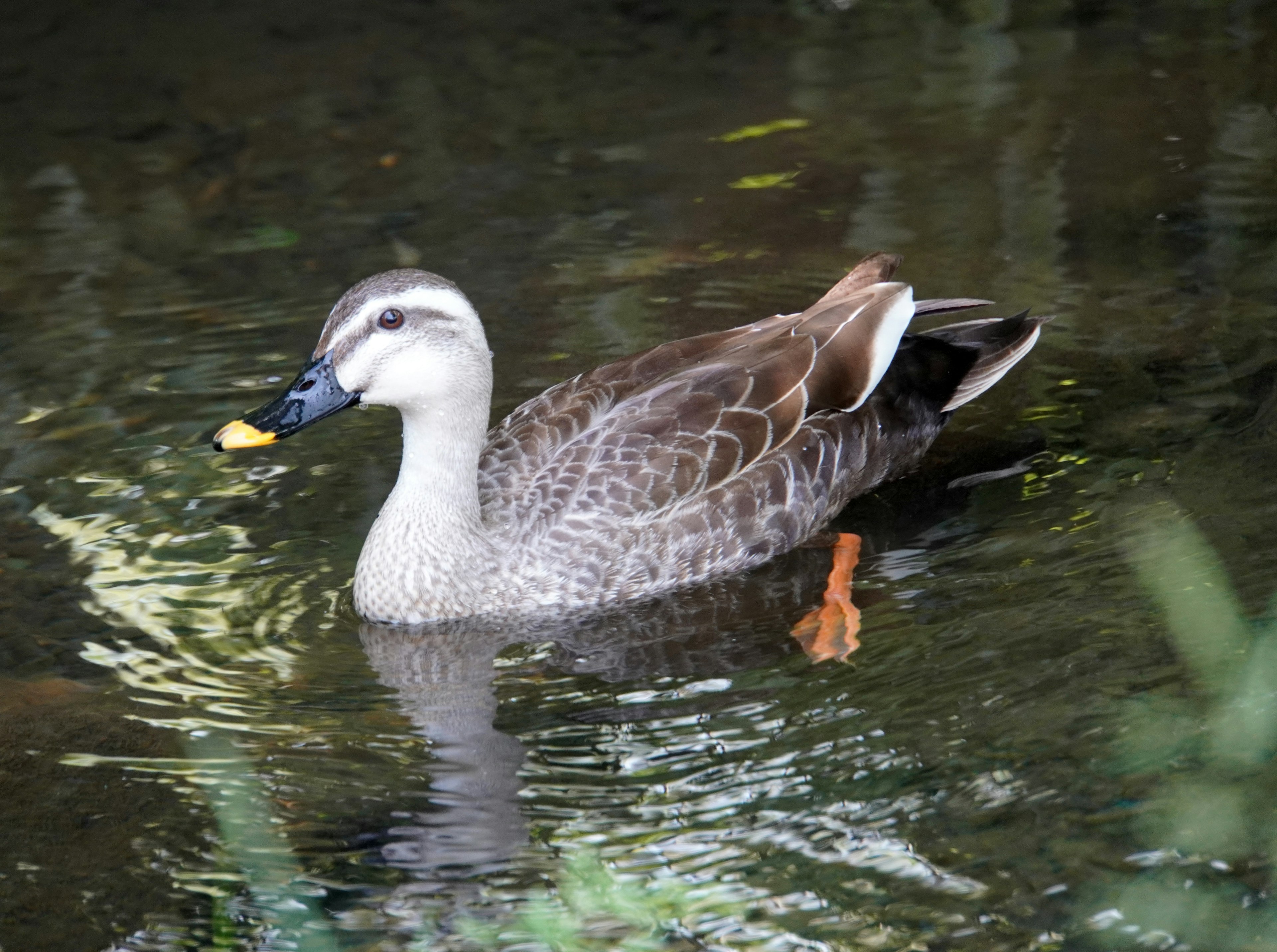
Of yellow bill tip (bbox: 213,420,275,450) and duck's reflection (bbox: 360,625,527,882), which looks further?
yellow bill tip (bbox: 213,420,275,450)

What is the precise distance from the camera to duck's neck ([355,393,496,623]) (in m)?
5.97

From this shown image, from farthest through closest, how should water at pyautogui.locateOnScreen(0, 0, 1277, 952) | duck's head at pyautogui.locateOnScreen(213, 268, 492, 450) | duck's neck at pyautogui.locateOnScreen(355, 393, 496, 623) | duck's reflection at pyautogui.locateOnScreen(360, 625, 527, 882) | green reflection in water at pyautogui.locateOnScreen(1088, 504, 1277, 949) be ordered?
1. duck's neck at pyautogui.locateOnScreen(355, 393, 496, 623)
2. duck's head at pyautogui.locateOnScreen(213, 268, 492, 450)
3. duck's reflection at pyautogui.locateOnScreen(360, 625, 527, 882)
4. water at pyautogui.locateOnScreen(0, 0, 1277, 952)
5. green reflection in water at pyautogui.locateOnScreen(1088, 504, 1277, 949)

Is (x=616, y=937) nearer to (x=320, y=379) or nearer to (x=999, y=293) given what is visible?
(x=320, y=379)

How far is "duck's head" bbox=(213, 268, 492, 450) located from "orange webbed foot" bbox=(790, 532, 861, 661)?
1584mm

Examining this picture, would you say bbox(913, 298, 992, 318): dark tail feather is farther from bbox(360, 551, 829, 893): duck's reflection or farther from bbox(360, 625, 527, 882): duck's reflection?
bbox(360, 625, 527, 882): duck's reflection

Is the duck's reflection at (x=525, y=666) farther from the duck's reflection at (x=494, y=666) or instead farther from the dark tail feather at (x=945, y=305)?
the dark tail feather at (x=945, y=305)

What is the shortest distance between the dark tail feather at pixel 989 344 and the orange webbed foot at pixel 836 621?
1.04 metres

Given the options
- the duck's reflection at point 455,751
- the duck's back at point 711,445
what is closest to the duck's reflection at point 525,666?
the duck's reflection at point 455,751

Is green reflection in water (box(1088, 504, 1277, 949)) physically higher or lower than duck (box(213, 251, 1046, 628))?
lower

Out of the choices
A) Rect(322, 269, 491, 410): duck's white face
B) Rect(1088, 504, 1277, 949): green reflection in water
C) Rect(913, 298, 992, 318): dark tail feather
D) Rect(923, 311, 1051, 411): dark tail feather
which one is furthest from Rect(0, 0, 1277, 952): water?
Rect(322, 269, 491, 410): duck's white face

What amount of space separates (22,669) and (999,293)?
5109 millimetres

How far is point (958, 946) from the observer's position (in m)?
4.02

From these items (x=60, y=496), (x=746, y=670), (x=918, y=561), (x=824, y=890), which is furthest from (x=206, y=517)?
(x=824, y=890)

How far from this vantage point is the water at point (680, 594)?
14.6 ft
